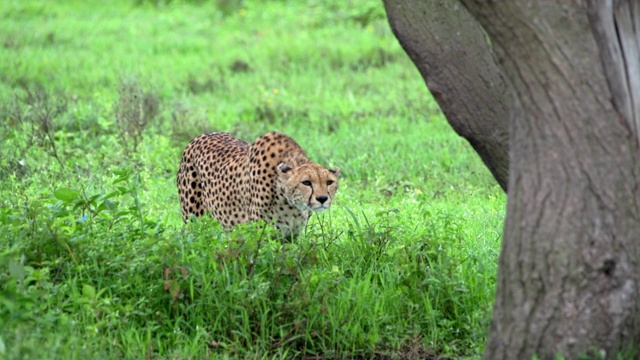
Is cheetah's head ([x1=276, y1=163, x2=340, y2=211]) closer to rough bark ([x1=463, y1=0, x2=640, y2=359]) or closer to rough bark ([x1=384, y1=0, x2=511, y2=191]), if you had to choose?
rough bark ([x1=384, y1=0, x2=511, y2=191])

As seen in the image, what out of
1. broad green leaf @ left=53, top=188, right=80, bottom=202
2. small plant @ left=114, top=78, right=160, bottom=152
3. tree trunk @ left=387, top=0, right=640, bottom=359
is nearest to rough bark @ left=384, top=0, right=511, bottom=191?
tree trunk @ left=387, top=0, right=640, bottom=359

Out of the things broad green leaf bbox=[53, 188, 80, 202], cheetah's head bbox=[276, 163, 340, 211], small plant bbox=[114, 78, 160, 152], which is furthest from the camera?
small plant bbox=[114, 78, 160, 152]

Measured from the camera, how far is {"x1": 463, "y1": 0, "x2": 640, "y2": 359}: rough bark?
144 inches

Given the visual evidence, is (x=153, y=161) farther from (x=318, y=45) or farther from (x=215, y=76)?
(x=318, y=45)

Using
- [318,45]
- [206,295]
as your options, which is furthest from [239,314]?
[318,45]

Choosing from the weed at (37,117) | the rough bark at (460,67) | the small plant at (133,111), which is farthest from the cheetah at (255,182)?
the small plant at (133,111)

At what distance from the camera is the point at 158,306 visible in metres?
4.61

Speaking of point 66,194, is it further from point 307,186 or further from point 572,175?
point 572,175

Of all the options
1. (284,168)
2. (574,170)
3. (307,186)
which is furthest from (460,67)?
(284,168)

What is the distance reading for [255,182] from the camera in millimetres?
5926

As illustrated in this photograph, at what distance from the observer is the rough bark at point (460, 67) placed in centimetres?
452

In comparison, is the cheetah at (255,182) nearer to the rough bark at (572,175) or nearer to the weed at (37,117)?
the weed at (37,117)

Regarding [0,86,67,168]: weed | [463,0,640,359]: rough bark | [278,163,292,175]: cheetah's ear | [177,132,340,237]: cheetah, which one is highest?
[463,0,640,359]: rough bark

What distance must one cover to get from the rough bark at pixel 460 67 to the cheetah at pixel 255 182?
48.0 inches
